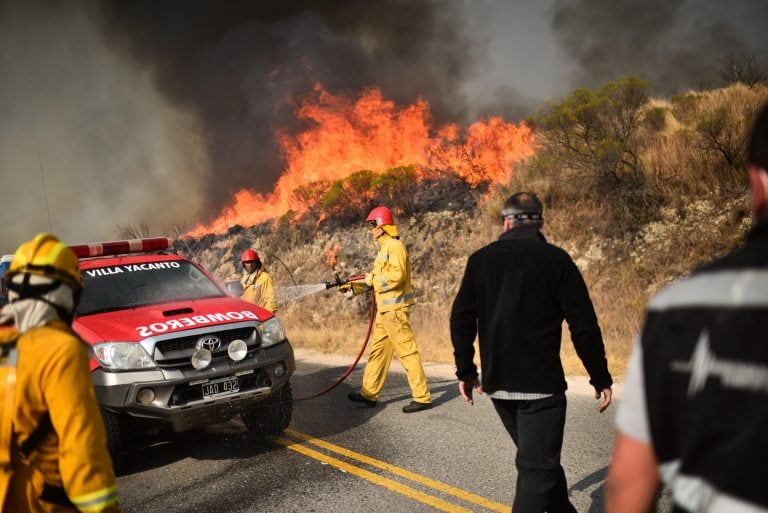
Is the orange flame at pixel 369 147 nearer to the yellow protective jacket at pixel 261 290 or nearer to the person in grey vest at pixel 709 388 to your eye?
the yellow protective jacket at pixel 261 290

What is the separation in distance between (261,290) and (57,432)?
7376mm

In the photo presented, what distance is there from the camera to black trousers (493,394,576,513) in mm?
3135

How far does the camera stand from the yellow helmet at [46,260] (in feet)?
7.07

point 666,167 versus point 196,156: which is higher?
point 196,156

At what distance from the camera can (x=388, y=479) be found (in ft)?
16.1

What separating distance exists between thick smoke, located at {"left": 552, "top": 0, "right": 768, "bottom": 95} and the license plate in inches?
729

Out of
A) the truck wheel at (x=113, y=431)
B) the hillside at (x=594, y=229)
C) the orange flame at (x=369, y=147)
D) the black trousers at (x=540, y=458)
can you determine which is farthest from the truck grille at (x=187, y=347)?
the orange flame at (x=369, y=147)

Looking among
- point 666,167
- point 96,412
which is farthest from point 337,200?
point 96,412

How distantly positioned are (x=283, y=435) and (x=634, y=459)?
213 inches

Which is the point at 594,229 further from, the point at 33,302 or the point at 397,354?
the point at 33,302

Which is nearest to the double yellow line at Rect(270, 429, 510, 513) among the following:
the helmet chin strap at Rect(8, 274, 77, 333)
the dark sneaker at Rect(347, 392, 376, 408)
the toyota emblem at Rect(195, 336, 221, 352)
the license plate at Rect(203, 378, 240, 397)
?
the license plate at Rect(203, 378, 240, 397)

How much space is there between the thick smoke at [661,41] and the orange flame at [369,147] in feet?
15.3

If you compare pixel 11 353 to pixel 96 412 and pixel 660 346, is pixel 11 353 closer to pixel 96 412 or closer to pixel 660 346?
pixel 96 412

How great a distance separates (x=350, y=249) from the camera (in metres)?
20.1
